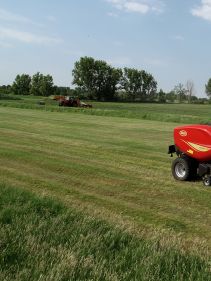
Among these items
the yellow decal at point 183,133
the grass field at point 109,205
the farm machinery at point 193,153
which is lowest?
the grass field at point 109,205

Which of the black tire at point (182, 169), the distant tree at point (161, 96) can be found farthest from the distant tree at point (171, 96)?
the black tire at point (182, 169)

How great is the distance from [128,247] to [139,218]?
208cm

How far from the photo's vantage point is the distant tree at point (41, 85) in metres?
108

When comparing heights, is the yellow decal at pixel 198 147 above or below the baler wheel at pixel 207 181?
above

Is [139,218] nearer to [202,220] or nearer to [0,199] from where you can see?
[202,220]

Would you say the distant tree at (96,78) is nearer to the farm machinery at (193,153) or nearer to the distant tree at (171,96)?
the distant tree at (171,96)

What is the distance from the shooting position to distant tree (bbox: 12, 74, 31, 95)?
382 ft

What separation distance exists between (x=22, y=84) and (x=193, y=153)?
11244 cm

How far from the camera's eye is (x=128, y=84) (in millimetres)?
119625

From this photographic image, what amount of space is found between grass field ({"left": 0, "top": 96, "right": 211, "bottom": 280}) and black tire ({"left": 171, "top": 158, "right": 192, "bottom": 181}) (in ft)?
0.57

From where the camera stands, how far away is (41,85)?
109 meters

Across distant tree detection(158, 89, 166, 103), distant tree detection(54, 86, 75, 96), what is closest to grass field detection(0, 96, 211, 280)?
distant tree detection(54, 86, 75, 96)

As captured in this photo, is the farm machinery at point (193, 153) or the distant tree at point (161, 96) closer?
the farm machinery at point (193, 153)

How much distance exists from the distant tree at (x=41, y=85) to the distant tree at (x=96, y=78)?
258 inches
